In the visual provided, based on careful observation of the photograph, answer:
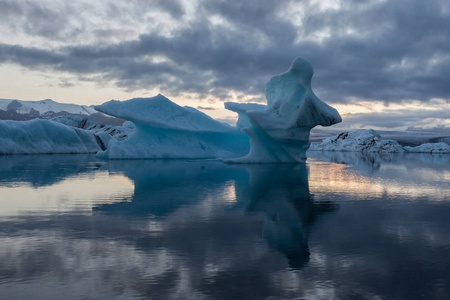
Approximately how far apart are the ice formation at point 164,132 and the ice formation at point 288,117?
618 cm

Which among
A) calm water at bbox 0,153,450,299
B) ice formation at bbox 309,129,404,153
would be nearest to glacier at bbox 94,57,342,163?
calm water at bbox 0,153,450,299

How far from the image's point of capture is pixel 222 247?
16.7 feet

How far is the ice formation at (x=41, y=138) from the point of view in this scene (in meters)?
34.2

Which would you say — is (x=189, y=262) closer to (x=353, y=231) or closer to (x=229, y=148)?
(x=353, y=231)

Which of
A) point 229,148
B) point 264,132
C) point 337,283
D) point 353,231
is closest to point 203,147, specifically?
point 229,148

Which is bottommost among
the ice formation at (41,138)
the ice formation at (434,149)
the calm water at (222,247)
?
the calm water at (222,247)

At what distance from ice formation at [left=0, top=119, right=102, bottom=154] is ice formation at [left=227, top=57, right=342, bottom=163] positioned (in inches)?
769

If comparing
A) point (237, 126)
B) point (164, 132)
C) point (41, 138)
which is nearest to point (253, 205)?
point (164, 132)

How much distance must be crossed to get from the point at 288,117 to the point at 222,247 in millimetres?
17447

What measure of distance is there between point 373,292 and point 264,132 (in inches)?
767

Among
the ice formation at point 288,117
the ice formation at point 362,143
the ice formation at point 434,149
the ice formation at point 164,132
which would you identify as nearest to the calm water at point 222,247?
the ice formation at point 288,117

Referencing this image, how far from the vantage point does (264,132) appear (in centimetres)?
2302

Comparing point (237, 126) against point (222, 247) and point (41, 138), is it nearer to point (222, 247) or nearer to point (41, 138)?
point (41, 138)

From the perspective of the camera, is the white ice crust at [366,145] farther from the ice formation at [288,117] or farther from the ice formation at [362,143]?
the ice formation at [288,117]
